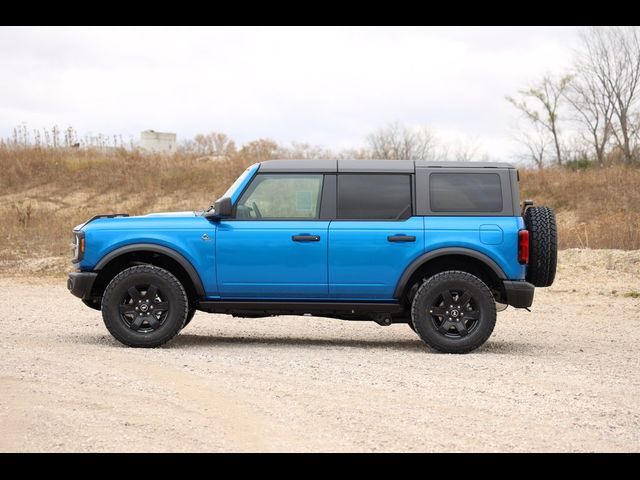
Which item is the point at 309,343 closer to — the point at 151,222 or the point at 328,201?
the point at 328,201

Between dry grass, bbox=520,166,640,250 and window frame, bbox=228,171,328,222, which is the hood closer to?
window frame, bbox=228,171,328,222

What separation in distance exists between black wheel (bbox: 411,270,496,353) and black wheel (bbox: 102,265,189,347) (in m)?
2.55

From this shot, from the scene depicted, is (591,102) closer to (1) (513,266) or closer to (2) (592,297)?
(2) (592,297)

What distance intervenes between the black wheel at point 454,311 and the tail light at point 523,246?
0.49 meters

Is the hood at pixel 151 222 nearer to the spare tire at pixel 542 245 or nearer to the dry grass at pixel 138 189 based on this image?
the spare tire at pixel 542 245

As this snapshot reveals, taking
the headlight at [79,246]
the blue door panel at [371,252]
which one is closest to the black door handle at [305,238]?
the blue door panel at [371,252]

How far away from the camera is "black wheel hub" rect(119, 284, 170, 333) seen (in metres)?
11.7

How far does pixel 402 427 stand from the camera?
756 centimetres

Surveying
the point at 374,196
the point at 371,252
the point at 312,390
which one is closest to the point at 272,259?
the point at 371,252

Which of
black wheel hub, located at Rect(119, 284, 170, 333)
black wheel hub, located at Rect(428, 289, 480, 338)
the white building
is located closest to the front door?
black wheel hub, located at Rect(119, 284, 170, 333)

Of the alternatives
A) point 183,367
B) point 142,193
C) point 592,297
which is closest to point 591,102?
point 142,193
